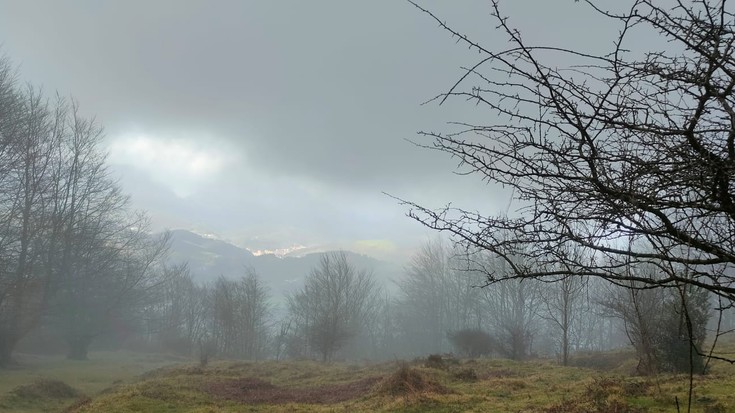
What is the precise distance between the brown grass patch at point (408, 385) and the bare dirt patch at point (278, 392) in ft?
3.83

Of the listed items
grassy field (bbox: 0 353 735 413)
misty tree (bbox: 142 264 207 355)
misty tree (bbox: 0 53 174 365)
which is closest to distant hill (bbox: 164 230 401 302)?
misty tree (bbox: 142 264 207 355)

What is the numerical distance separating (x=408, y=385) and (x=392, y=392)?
1.86 ft

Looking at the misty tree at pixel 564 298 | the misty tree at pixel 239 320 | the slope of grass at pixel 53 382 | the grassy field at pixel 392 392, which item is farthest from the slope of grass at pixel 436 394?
the misty tree at pixel 239 320

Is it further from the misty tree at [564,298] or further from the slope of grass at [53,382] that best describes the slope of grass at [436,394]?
the slope of grass at [53,382]

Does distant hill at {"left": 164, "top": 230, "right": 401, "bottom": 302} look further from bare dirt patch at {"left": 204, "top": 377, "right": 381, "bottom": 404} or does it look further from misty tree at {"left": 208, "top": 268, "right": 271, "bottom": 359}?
bare dirt patch at {"left": 204, "top": 377, "right": 381, "bottom": 404}

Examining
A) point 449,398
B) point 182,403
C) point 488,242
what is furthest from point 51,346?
point 488,242

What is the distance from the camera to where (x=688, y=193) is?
7.05 feet

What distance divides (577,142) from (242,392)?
1675cm

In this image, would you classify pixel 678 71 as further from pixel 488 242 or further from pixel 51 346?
pixel 51 346

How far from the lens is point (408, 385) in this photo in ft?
42.3

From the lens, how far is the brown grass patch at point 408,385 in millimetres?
12403

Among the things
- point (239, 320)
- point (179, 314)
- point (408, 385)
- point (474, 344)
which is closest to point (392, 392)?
point (408, 385)

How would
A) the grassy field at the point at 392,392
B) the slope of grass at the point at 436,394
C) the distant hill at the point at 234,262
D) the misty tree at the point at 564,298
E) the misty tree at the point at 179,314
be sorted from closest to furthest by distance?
the misty tree at the point at 564,298 < the slope of grass at the point at 436,394 < the grassy field at the point at 392,392 < the misty tree at the point at 179,314 < the distant hill at the point at 234,262

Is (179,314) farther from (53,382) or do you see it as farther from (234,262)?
(234,262)
